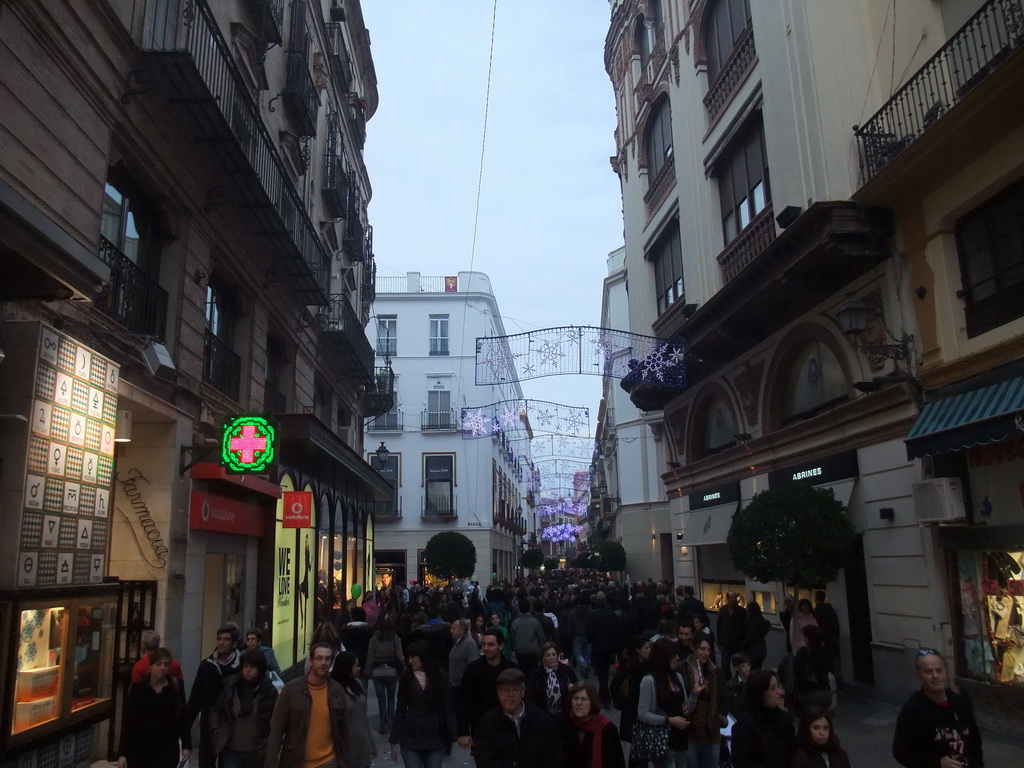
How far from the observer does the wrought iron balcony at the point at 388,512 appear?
4350cm

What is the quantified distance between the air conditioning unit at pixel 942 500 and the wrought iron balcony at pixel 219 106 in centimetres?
1072

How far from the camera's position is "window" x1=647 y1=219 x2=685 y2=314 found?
22.8 m

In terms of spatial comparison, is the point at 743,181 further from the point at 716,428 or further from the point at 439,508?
the point at 439,508

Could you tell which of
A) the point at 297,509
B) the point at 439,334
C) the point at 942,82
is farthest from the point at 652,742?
the point at 439,334

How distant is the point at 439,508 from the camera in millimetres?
44375

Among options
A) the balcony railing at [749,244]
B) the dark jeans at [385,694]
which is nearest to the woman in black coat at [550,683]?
the dark jeans at [385,694]

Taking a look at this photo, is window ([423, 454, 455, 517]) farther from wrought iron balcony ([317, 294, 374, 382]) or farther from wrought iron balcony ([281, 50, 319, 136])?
wrought iron balcony ([281, 50, 319, 136])

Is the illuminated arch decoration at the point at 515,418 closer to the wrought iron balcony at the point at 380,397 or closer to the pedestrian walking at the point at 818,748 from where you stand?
the wrought iron balcony at the point at 380,397

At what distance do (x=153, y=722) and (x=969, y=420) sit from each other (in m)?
9.55

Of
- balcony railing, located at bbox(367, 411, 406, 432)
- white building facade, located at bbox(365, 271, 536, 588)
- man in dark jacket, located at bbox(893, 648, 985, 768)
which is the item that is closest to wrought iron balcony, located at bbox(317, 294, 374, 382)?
man in dark jacket, located at bbox(893, 648, 985, 768)

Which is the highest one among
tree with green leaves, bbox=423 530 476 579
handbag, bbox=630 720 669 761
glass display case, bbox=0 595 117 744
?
tree with green leaves, bbox=423 530 476 579

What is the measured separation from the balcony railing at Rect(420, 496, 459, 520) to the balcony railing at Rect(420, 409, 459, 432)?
3760 millimetres

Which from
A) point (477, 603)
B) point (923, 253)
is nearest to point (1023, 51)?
point (923, 253)

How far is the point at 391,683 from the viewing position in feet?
37.5
